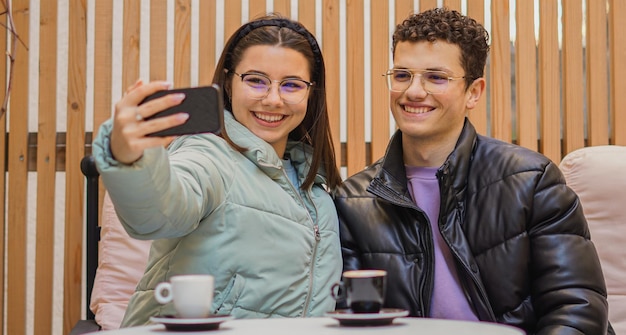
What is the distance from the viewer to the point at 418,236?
2.43 m

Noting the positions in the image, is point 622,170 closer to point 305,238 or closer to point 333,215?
point 333,215

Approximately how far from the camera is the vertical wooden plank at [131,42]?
347 cm

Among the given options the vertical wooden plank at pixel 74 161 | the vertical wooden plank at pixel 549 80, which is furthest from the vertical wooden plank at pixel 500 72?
the vertical wooden plank at pixel 74 161

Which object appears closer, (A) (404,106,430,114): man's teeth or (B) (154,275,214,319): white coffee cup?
(B) (154,275,214,319): white coffee cup

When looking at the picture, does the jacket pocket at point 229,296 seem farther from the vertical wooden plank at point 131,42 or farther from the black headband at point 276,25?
the vertical wooden plank at point 131,42

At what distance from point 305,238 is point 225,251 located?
253 millimetres

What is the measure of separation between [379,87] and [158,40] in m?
0.92

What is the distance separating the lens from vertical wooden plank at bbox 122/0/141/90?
11.4ft

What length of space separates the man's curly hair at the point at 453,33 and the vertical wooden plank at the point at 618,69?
117 centimetres

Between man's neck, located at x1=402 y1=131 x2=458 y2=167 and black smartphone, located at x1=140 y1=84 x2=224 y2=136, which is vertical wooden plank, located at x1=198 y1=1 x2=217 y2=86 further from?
black smartphone, located at x1=140 y1=84 x2=224 y2=136

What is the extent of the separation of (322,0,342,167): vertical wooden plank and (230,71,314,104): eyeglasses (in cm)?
110

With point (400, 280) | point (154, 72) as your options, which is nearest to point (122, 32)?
point (154, 72)

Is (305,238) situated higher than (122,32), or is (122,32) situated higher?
→ (122,32)

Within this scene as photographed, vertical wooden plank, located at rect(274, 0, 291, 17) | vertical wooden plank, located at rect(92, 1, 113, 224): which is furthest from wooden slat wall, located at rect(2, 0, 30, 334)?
vertical wooden plank, located at rect(274, 0, 291, 17)
